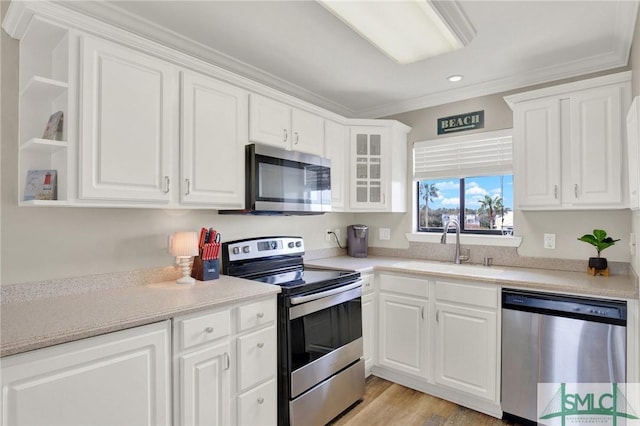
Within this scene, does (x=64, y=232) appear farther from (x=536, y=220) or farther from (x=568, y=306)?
(x=536, y=220)

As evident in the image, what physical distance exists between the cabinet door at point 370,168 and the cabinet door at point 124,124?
5.83ft

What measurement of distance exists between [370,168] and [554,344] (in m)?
1.94

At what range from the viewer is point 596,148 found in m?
2.25

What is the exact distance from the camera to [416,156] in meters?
3.41

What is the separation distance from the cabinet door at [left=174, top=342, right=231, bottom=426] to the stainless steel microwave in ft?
3.05

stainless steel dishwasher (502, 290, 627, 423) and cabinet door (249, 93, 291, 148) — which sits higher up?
cabinet door (249, 93, 291, 148)

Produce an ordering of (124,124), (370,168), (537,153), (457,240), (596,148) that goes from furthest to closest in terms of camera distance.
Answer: (370,168), (457,240), (537,153), (596,148), (124,124)

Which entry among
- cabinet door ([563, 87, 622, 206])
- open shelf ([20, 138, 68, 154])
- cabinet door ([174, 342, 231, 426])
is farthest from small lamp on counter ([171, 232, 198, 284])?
cabinet door ([563, 87, 622, 206])

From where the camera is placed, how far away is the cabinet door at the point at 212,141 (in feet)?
6.50

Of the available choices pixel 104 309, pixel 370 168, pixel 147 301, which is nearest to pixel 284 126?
pixel 370 168

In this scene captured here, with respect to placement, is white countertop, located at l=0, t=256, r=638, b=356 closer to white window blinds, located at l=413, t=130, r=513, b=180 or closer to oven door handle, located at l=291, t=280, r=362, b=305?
oven door handle, located at l=291, t=280, r=362, b=305

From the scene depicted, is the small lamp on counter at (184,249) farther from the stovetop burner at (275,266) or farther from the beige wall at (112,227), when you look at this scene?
the stovetop burner at (275,266)

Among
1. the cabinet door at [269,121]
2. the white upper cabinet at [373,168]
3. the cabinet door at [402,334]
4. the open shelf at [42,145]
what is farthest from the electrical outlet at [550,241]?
the open shelf at [42,145]

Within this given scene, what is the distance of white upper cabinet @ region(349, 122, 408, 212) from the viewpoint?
3232 mm
